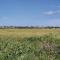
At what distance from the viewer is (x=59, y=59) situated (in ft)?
46.8

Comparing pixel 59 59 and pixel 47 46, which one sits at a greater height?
pixel 47 46

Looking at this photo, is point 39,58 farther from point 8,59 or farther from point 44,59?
point 8,59

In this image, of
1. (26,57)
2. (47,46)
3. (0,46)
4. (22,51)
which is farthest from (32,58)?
(0,46)

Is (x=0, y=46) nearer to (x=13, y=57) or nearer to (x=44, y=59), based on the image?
(x=44, y=59)

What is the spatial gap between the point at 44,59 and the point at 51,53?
1633 millimetres

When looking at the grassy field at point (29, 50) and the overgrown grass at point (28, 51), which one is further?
the grassy field at point (29, 50)

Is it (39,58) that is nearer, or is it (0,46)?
(39,58)

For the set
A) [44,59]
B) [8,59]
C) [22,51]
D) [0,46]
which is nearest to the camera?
[8,59]

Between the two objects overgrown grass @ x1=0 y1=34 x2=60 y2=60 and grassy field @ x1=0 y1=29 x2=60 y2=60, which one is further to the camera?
grassy field @ x1=0 y1=29 x2=60 y2=60

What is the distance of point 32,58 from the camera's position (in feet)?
39.6

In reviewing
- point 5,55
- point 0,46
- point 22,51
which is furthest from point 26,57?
point 0,46

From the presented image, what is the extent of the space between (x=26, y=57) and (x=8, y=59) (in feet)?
3.82

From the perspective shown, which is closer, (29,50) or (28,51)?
(28,51)

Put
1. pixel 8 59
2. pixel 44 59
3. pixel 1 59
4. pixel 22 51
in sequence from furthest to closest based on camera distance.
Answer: pixel 22 51, pixel 44 59, pixel 1 59, pixel 8 59
